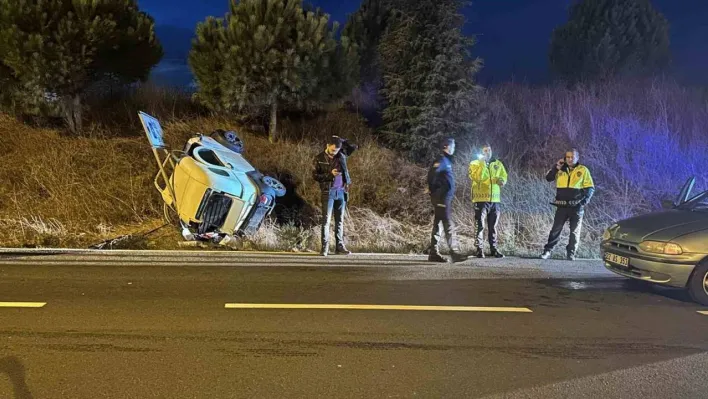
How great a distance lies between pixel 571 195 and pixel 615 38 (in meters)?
9.95

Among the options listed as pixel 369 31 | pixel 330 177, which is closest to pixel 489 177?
pixel 330 177

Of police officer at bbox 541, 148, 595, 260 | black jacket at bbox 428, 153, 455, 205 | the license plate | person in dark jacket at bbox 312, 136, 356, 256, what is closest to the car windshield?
the license plate

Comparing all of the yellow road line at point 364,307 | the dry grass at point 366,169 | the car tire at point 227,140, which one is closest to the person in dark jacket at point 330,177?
the dry grass at point 366,169

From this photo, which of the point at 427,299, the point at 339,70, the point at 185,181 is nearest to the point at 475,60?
the point at 339,70

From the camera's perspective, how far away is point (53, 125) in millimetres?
13914

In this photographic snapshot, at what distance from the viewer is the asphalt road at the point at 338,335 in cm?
360

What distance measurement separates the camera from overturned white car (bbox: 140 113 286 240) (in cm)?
846

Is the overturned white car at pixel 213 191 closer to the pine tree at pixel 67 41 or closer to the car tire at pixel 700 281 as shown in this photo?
the pine tree at pixel 67 41

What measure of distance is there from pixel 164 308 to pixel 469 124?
9.68 m

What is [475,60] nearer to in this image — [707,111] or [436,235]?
[436,235]

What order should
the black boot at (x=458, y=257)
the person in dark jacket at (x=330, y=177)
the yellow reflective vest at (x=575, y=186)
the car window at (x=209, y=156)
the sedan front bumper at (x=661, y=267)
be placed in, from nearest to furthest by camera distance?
the sedan front bumper at (x=661, y=267) < the black boot at (x=458, y=257) < the yellow reflective vest at (x=575, y=186) < the person in dark jacket at (x=330, y=177) < the car window at (x=209, y=156)

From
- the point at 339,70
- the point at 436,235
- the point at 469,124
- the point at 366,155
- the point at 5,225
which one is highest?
the point at 339,70

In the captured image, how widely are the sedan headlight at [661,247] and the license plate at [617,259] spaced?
259 mm

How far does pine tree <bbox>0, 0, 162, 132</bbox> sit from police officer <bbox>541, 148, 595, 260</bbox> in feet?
33.1
